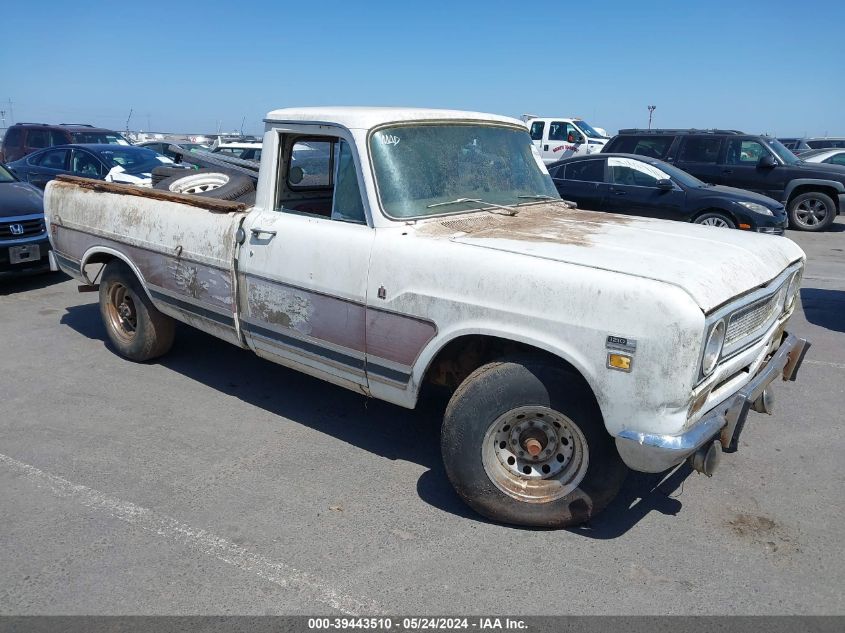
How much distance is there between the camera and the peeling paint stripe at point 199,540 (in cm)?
299

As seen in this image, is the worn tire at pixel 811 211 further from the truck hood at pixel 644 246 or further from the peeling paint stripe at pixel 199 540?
the peeling paint stripe at pixel 199 540

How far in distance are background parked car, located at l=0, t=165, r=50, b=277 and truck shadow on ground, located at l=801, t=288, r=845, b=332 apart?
8594 millimetres

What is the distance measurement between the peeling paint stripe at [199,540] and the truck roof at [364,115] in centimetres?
231

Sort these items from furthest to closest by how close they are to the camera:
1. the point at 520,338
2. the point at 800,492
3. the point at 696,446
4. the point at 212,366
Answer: the point at 212,366 < the point at 800,492 < the point at 520,338 < the point at 696,446

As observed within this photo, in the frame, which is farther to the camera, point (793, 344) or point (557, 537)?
point (793, 344)

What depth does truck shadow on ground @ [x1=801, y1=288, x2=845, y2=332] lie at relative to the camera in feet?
Answer: 23.8

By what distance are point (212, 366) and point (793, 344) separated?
4213mm

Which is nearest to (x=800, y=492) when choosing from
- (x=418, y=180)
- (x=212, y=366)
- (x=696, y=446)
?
(x=696, y=446)

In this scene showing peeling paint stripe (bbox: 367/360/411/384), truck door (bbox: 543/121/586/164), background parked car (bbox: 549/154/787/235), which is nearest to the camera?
peeling paint stripe (bbox: 367/360/411/384)

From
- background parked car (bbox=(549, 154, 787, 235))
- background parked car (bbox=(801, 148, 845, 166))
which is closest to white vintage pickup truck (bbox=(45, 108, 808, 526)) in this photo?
background parked car (bbox=(549, 154, 787, 235))

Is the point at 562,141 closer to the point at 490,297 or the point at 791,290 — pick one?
the point at 791,290

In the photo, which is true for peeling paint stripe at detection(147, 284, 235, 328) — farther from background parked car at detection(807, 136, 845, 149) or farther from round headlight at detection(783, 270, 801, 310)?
background parked car at detection(807, 136, 845, 149)

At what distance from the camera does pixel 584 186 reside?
1127cm

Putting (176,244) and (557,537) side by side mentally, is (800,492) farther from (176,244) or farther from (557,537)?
(176,244)
